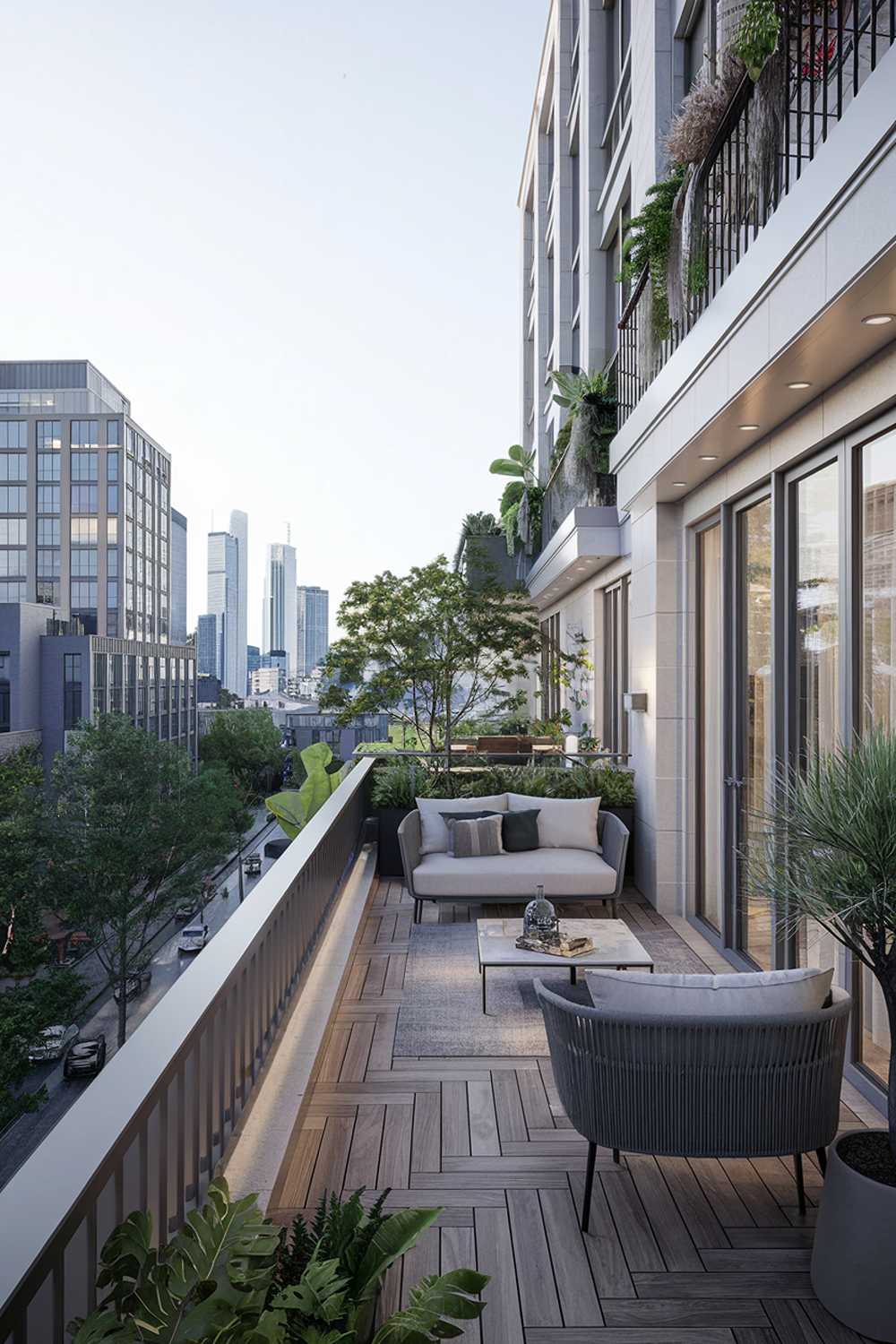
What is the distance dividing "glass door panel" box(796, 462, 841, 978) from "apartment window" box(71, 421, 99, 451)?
218ft

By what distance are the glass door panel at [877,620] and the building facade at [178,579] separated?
78.7 m

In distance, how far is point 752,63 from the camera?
350cm

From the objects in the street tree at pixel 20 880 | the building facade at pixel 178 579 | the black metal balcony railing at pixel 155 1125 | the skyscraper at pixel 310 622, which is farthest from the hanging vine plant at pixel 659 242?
the skyscraper at pixel 310 622

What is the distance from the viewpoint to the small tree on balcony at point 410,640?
447 inches

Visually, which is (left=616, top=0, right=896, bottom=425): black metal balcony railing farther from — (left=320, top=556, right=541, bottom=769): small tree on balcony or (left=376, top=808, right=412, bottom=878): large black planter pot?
(left=320, top=556, right=541, bottom=769): small tree on balcony

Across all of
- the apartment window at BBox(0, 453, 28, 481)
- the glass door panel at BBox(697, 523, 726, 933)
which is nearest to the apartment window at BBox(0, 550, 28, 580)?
the apartment window at BBox(0, 453, 28, 481)

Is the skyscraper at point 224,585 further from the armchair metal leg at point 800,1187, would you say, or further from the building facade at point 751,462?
the armchair metal leg at point 800,1187

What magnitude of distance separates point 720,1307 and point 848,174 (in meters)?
3.22

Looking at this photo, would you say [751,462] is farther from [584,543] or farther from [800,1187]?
[584,543]

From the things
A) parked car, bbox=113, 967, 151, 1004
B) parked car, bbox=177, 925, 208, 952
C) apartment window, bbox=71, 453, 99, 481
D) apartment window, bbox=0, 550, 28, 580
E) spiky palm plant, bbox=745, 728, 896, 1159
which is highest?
apartment window, bbox=71, 453, 99, 481

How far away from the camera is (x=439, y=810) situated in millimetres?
6945

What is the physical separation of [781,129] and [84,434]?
66980 millimetres

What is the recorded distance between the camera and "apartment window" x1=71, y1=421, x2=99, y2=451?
63156 millimetres

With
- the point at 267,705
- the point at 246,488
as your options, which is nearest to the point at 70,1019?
the point at 267,705
